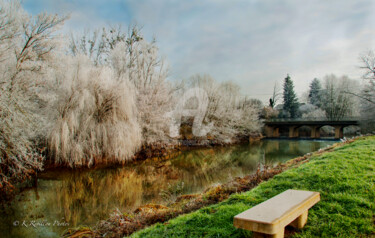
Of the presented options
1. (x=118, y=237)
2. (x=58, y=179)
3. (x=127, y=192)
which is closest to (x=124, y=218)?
(x=118, y=237)

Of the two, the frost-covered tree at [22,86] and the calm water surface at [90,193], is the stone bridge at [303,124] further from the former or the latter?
the frost-covered tree at [22,86]

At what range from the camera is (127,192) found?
367 inches

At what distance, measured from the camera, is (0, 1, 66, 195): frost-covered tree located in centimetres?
830

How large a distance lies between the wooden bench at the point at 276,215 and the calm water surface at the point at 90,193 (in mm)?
4881

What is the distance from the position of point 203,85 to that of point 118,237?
25.7 m

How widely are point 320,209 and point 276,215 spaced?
1383 mm

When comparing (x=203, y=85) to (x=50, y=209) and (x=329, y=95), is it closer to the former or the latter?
(x=50, y=209)

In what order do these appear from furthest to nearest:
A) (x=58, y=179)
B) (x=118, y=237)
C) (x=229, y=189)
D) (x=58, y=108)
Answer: (x=58, y=108) < (x=58, y=179) < (x=229, y=189) < (x=118, y=237)

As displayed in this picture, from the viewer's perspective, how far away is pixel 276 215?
9.19 feet

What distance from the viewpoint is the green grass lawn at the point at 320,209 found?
3287mm

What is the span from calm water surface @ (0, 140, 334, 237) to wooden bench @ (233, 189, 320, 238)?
4.88 metres

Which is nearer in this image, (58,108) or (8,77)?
(8,77)

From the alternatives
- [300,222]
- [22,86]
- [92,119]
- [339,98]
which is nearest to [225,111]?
[92,119]

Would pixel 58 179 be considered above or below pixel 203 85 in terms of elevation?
below
